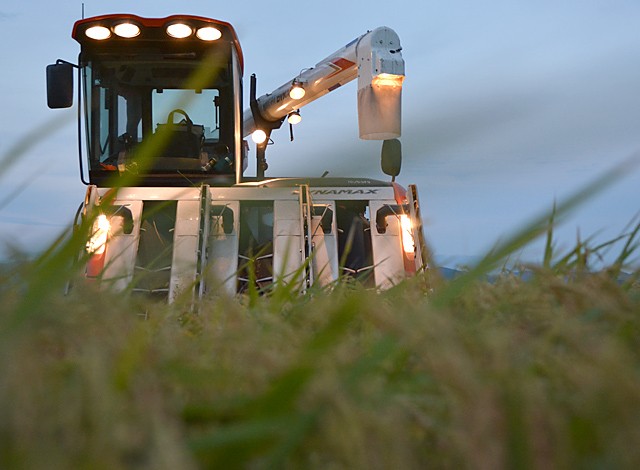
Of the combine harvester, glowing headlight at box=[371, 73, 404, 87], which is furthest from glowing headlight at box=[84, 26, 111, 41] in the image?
glowing headlight at box=[371, 73, 404, 87]

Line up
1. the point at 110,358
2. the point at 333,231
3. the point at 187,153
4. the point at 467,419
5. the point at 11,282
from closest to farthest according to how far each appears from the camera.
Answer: the point at 467,419 < the point at 110,358 < the point at 11,282 < the point at 333,231 < the point at 187,153

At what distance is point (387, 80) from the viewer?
23.5 feet

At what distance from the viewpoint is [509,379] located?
0.66 m

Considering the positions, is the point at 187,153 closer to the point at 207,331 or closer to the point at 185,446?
the point at 207,331

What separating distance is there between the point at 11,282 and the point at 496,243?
0.97 metres

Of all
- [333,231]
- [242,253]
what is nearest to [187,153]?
[242,253]

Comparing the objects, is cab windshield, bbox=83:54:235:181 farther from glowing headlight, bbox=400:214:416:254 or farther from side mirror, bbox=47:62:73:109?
glowing headlight, bbox=400:214:416:254

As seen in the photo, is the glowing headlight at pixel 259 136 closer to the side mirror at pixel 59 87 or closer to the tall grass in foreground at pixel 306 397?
the side mirror at pixel 59 87

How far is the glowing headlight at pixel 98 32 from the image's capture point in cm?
717

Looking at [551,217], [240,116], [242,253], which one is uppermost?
[240,116]

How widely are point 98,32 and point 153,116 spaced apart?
1.01 m

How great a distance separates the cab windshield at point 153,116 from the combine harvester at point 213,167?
0.4 inches

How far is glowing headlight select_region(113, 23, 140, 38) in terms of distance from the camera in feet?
23.6

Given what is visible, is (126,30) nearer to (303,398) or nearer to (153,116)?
(153,116)
